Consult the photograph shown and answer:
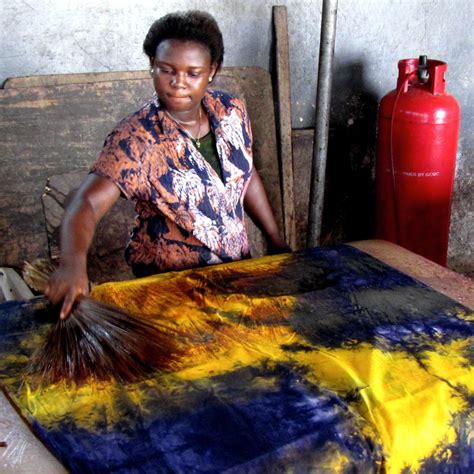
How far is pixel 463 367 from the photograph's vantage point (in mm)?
1586

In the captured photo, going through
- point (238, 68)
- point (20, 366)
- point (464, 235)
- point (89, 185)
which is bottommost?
point (464, 235)

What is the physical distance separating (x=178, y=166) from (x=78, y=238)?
0.41 meters

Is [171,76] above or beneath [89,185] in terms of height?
above

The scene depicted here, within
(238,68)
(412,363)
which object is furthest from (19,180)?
(412,363)

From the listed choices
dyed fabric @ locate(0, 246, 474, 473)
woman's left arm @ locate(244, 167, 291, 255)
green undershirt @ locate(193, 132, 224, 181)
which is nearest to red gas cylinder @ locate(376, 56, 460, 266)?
woman's left arm @ locate(244, 167, 291, 255)

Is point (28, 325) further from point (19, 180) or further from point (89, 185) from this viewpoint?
point (19, 180)

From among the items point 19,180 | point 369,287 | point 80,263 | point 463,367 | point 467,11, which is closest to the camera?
point 463,367

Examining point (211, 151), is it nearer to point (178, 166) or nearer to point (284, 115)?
point (178, 166)

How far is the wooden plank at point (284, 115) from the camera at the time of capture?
3330mm

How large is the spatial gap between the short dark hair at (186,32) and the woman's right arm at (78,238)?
1.41 ft

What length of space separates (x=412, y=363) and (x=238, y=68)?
2.08m

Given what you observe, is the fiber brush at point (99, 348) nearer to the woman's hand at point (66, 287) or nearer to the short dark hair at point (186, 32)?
the woman's hand at point (66, 287)

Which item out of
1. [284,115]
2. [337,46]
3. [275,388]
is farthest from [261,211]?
[337,46]

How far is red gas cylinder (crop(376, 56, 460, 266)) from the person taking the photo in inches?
128
